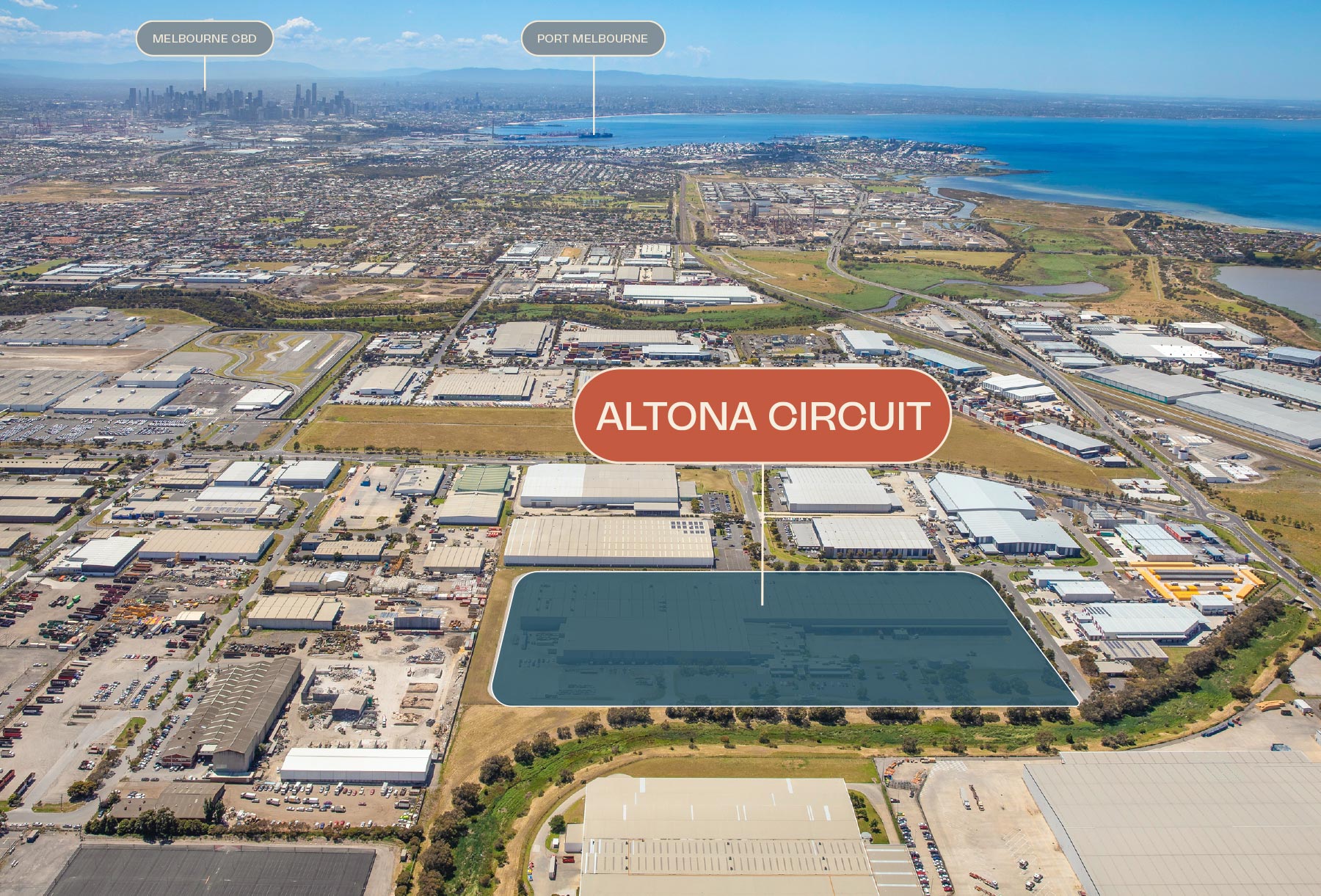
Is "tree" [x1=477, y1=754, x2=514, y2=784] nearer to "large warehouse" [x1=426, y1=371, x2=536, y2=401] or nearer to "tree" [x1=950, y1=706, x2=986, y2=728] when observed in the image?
"tree" [x1=950, y1=706, x2=986, y2=728]

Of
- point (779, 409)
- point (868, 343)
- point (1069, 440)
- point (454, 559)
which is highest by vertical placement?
point (779, 409)

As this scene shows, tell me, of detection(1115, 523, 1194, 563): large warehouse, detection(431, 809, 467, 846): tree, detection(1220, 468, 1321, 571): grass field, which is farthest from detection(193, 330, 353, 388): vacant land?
detection(1220, 468, 1321, 571): grass field

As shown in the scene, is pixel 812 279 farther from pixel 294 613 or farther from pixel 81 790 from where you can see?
pixel 81 790

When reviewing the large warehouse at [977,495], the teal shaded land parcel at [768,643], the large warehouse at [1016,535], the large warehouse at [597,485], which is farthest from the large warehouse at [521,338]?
the large warehouse at [1016,535]

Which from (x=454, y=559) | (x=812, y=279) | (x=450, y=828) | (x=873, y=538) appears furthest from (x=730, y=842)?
(x=812, y=279)

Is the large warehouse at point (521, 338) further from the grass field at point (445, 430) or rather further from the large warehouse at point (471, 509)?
the large warehouse at point (471, 509)
